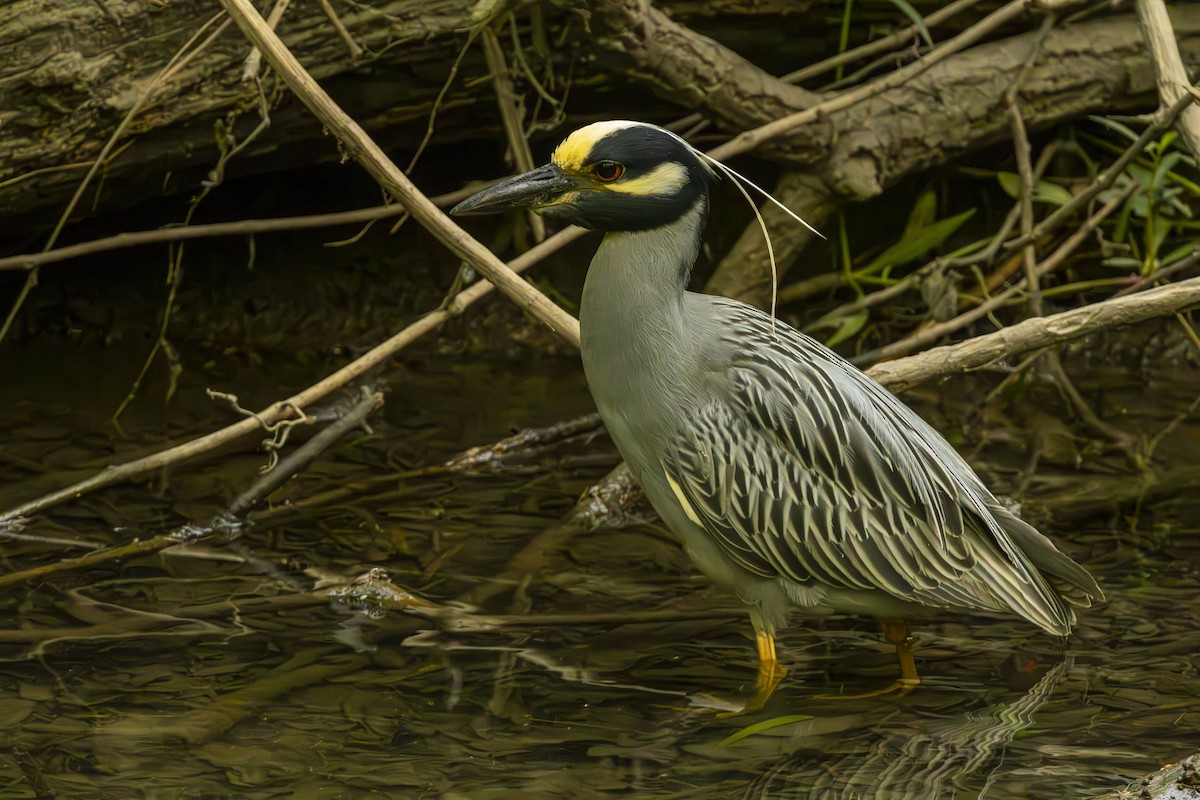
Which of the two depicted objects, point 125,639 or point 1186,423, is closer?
point 125,639

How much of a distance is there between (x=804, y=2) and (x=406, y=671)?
2950mm

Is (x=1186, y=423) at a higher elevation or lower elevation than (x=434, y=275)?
lower

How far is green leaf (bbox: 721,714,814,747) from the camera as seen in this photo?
3104 mm

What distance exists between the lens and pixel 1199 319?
5820 millimetres

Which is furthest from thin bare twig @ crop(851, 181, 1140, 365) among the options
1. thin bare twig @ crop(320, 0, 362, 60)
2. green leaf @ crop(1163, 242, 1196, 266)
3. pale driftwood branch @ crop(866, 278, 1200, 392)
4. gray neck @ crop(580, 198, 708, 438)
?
thin bare twig @ crop(320, 0, 362, 60)

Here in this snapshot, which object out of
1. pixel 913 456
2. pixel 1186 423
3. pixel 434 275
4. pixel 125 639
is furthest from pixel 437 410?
pixel 1186 423

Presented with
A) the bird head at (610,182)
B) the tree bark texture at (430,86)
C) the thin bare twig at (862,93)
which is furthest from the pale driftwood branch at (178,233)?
the bird head at (610,182)

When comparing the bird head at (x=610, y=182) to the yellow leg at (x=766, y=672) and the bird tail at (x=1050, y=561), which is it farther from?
the bird tail at (x=1050, y=561)

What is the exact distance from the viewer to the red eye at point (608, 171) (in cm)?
306

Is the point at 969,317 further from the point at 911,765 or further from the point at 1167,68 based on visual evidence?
the point at 911,765

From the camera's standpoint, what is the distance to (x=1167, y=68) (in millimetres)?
3604

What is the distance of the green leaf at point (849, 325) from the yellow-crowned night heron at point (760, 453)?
1.70m

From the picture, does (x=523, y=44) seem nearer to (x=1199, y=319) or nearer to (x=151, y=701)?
(x=151, y=701)

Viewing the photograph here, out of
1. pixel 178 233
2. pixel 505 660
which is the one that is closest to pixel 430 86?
pixel 178 233
